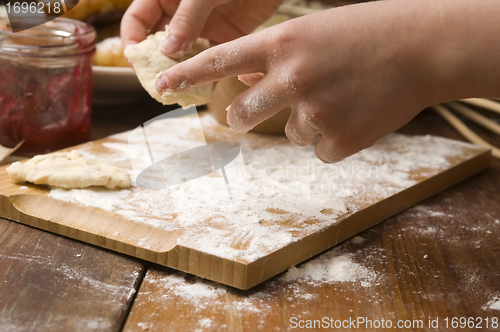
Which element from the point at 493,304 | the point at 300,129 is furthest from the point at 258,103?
the point at 493,304

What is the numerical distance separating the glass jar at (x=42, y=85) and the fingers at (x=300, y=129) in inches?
23.5

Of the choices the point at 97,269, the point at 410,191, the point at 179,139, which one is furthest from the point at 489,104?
the point at 97,269

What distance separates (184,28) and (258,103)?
0.42m

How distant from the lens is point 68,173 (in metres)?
0.84

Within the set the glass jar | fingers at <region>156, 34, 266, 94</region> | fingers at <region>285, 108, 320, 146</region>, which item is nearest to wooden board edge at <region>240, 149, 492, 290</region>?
fingers at <region>285, 108, 320, 146</region>

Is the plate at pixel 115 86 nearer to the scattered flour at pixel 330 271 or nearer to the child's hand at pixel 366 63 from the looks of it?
the child's hand at pixel 366 63

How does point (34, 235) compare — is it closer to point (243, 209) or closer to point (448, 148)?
point (243, 209)

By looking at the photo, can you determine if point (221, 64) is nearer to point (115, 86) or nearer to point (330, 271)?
point (330, 271)

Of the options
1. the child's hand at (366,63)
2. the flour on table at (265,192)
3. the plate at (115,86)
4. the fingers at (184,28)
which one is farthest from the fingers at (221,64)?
the plate at (115,86)

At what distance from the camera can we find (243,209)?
0.82 metres

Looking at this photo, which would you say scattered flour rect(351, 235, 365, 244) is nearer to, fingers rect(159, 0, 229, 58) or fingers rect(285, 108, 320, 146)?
fingers rect(285, 108, 320, 146)

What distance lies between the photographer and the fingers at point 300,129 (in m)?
0.69

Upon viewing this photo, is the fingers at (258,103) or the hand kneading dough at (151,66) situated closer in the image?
the fingers at (258,103)

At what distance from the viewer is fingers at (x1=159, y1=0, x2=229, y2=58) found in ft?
3.34
